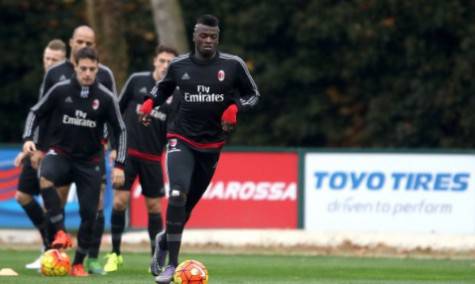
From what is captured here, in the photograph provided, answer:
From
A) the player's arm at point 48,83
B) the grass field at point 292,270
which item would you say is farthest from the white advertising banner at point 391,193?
the player's arm at point 48,83

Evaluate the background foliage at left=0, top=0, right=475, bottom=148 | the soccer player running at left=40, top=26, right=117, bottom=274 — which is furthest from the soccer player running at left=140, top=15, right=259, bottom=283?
the background foliage at left=0, top=0, right=475, bottom=148

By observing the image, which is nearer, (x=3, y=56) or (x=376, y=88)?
(x=376, y=88)

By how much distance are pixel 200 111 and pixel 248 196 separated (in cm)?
899

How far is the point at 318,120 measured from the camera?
33.5 metres

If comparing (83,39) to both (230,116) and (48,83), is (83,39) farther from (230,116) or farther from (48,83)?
(230,116)

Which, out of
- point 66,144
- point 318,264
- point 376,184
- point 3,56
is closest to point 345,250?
point 376,184

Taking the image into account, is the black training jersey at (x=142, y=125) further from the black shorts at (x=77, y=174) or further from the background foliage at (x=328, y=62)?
the background foliage at (x=328, y=62)

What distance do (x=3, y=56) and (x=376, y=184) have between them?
17.1 metres

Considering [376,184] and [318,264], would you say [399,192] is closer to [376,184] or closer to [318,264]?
[376,184]

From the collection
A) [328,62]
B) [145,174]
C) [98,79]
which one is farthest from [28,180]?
[328,62]

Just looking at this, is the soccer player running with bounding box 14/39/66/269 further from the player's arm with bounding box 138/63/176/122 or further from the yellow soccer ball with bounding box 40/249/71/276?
the player's arm with bounding box 138/63/176/122

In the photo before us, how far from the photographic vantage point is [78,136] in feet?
44.9

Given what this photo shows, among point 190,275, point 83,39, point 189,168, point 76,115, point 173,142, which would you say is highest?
point 83,39

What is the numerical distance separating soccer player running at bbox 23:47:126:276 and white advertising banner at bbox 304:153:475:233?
7.39m
